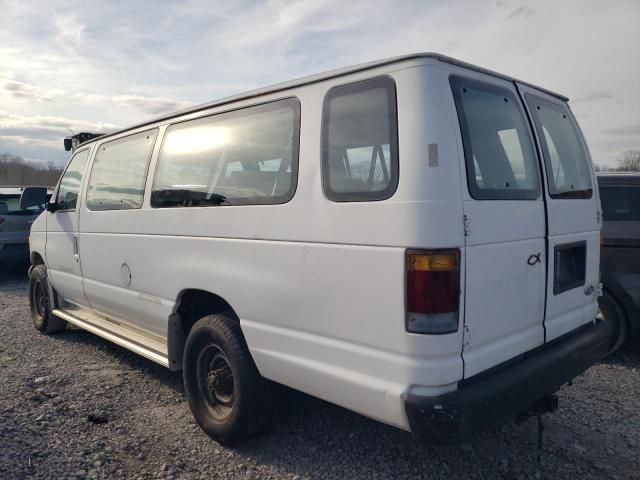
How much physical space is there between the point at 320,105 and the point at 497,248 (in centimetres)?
115

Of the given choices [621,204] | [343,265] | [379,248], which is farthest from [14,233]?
[621,204]

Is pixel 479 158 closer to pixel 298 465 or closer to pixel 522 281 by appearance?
pixel 522 281

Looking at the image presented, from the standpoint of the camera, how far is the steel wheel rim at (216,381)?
10.7ft

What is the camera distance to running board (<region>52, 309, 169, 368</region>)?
379 centimetres

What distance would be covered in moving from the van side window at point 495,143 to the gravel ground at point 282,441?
4.93 feet

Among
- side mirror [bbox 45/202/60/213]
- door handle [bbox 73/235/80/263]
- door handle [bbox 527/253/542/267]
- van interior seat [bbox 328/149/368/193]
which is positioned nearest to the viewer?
van interior seat [bbox 328/149/368/193]

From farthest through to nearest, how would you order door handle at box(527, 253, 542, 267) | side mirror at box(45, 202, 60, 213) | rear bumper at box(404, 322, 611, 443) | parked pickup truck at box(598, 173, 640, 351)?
side mirror at box(45, 202, 60, 213)
parked pickup truck at box(598, 173, 640, 351)
door handle at box(527, 253, 542, 267)
rear bumper at box(404, 322, 611, 443)

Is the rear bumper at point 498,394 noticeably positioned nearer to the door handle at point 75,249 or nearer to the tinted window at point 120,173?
the tinted window at point 120,173

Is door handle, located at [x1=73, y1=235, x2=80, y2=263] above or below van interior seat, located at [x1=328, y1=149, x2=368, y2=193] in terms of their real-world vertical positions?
below

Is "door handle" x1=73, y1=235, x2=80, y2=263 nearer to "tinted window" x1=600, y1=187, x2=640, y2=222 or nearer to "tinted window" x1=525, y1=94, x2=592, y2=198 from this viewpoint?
"tinted window" x1=525, y1=94, x2=592, y2=198

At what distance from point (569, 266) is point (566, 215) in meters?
0.31

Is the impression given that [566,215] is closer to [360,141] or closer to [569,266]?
[569,266]

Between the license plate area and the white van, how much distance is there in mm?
13

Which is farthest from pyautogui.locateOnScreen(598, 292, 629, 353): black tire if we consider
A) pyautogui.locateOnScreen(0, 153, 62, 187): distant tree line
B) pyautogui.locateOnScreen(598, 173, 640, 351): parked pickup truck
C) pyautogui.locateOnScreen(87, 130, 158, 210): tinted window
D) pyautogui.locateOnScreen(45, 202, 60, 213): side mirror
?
pyautogui.locateOnScreen(0, 153, 62, 187): distant tree line
